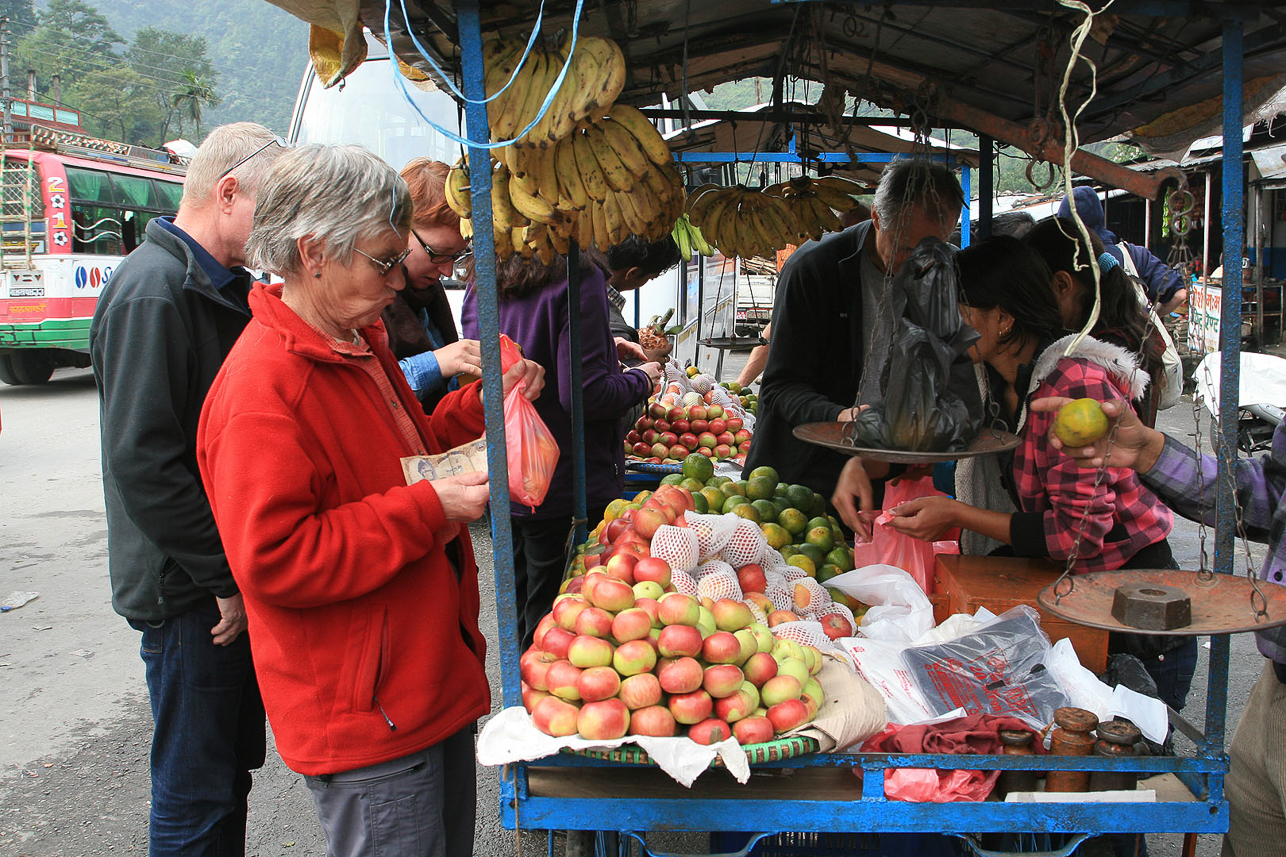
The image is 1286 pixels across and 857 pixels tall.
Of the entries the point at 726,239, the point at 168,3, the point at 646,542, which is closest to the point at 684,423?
the point at 726,239

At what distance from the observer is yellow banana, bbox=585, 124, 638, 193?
2131mm

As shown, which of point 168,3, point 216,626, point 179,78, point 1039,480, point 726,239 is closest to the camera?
point 216,626

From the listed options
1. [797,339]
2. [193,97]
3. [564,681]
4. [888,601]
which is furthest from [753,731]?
[193,97]

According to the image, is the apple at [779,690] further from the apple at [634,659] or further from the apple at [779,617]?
the apple at [779,617]

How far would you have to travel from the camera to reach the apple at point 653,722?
167 centimetres

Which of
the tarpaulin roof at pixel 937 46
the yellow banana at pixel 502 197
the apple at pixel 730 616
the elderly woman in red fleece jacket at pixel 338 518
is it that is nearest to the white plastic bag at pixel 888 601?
the apple at pixel 730 616

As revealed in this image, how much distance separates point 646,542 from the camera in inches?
95.0

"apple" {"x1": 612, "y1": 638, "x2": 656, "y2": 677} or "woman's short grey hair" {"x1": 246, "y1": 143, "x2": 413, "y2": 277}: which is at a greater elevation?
"woman's short grey hair" {"x1": 246, "y1": 143, "x2": 413, "y2": 277}

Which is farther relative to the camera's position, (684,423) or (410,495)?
(684,423)

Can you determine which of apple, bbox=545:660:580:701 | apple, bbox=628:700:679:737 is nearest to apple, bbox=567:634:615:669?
apple, bbox=545:660:580:701

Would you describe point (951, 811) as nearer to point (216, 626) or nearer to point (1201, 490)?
point (1201, 490)

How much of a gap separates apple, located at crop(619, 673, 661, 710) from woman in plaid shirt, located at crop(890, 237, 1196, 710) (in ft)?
3.46

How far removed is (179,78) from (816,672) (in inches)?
2661

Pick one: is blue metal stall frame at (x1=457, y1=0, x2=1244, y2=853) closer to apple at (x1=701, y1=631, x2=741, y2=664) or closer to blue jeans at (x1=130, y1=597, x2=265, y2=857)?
apple at (x1=701, y1=631, x2=741, y2=664)
